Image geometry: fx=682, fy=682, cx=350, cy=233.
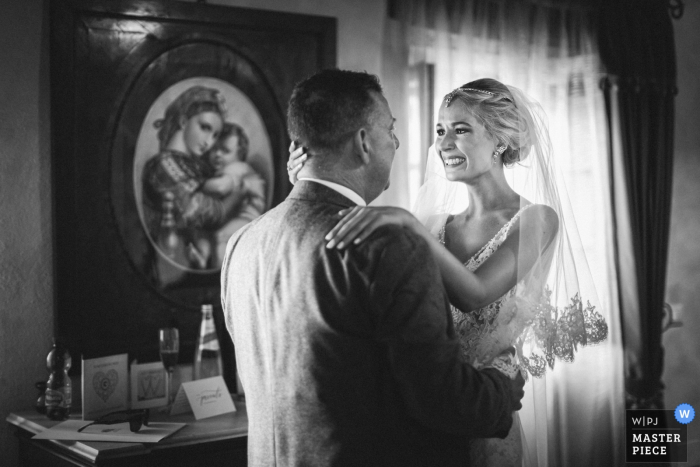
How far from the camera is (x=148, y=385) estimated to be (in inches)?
105

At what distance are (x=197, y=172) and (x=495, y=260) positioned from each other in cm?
143

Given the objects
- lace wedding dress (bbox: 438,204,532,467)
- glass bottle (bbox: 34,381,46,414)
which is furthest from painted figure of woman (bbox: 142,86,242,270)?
lace wedding dress (bbox: 438,204,532,467)

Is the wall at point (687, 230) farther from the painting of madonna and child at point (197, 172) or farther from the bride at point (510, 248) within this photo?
the painting of madonna and child at point (197, 172)

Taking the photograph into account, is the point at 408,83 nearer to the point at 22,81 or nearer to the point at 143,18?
the point at 143,18

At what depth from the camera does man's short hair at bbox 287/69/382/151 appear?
1494mm

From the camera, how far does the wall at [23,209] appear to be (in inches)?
103

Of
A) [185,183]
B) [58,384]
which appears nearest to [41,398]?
[58,384]

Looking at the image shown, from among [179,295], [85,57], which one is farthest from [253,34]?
[179,295]

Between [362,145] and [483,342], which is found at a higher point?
[362,145]

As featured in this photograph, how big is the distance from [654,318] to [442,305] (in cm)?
315

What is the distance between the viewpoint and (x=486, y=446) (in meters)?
2.11

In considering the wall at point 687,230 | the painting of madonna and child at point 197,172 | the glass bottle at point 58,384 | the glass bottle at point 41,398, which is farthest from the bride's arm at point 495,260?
the wall at point 687,230

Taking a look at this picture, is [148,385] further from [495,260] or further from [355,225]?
[355,225]

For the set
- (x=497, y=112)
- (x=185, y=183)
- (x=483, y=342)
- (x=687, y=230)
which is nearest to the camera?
(x=483, y=342)
